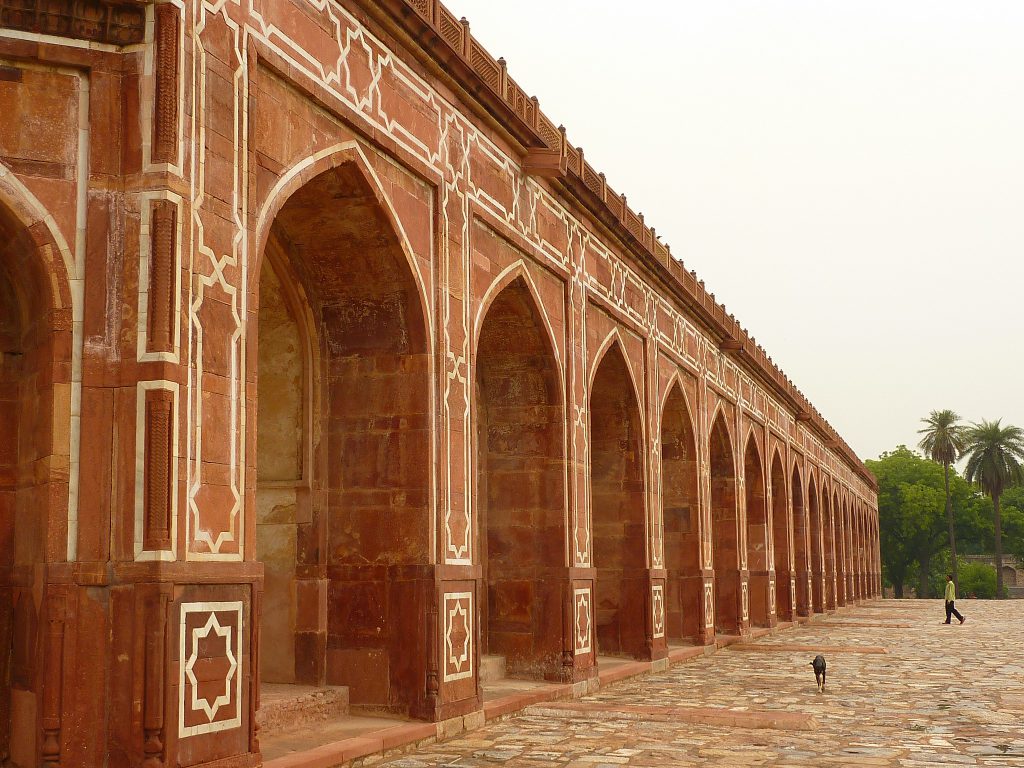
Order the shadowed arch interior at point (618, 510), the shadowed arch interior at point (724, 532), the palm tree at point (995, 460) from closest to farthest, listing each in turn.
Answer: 1. the shadowed arch interior at point (618, 510)
2. the shadowed arch interior at point (724, 532)
3. the palm tree at point (995, 460)

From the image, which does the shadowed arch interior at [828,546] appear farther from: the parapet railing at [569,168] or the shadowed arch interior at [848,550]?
the parapet railing at [569,168]

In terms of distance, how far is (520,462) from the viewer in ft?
42.9

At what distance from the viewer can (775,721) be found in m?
10.1

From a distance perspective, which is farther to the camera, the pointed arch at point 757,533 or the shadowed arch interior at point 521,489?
the pointed arch at point 757,533

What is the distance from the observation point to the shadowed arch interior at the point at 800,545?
3078 centimetres

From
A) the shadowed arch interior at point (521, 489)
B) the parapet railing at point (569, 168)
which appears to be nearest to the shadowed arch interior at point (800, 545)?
the parapet railing at point (569, 168)

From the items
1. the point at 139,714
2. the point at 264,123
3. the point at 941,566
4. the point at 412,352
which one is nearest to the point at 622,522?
the point at 412,352

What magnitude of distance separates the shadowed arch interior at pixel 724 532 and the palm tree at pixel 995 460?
4694cm

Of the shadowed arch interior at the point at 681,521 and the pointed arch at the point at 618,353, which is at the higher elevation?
the pointed arch at the point at 618,353

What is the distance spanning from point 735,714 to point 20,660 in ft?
20.6

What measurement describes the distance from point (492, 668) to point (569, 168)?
5674 millimetres

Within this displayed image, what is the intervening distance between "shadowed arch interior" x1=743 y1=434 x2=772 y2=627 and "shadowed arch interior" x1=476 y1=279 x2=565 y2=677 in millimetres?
12599

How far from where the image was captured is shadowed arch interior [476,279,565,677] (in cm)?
1268

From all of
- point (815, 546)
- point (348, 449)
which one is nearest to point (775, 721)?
point (348, 449)
